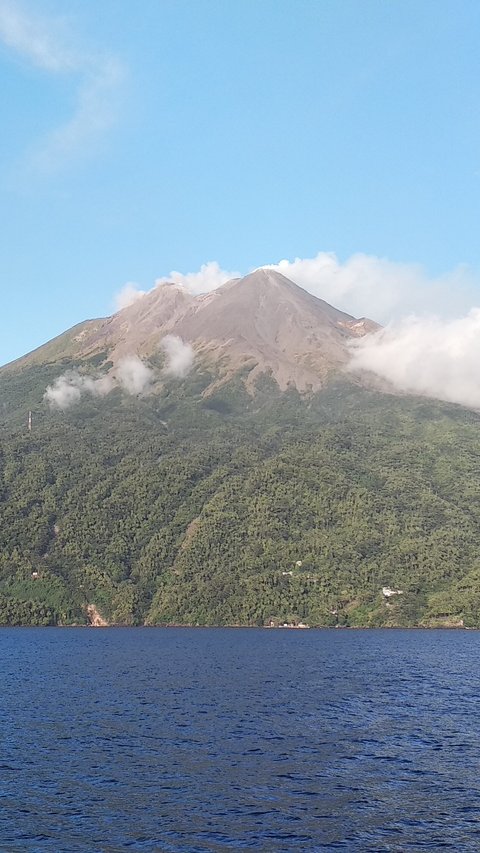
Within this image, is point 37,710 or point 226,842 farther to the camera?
point 37,710

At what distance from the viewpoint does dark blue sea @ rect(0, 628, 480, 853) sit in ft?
137

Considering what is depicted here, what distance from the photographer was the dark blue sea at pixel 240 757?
41625mm

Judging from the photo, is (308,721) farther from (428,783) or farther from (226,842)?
(226,842)

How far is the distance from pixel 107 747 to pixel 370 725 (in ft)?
76.7

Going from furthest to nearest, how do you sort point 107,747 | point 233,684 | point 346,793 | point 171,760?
point 233,684 → point 107,747 → point 171,760 → point 346,793

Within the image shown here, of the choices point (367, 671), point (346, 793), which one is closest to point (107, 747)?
point (346, 793)

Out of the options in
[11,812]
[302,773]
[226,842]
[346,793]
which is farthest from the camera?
[302,773]

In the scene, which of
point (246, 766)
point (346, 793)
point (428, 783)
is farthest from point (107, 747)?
point (428, 783)

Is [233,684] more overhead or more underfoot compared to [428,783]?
more underfoot

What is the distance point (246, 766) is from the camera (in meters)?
55.2

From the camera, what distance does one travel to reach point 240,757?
5791cm

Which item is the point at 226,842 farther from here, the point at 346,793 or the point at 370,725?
the point at 370,725

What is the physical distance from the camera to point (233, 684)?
95938 millimetres

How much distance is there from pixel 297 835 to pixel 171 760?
18.0 m
